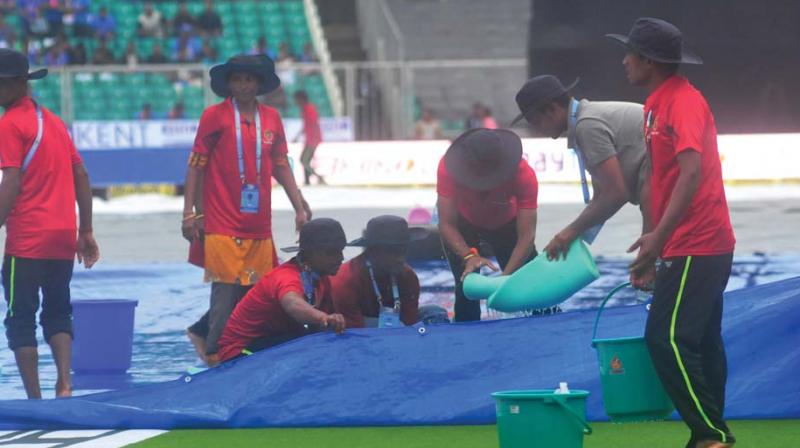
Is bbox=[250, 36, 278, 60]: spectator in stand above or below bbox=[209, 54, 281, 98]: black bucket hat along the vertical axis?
below

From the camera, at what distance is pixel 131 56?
31.0 metres

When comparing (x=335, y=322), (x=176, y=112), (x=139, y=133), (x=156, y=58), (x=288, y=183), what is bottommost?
(x=139, y=133)

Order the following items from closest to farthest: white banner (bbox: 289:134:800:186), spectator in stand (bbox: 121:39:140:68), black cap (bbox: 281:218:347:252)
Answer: black cap (bbox: 281:218:347:252), white banner (bbox: 289:134:800:186), spectator in stand (bbox: 121:39:140:68)

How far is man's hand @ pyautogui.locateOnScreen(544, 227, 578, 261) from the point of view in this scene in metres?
6.73

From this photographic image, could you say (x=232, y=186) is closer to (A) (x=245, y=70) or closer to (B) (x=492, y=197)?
(A) (x=245, y=70)

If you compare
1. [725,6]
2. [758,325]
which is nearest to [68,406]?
[758,325]

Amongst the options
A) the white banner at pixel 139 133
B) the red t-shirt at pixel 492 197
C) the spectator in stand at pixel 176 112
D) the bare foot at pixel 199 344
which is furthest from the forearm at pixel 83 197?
the spectator in stand at pixel 176 112

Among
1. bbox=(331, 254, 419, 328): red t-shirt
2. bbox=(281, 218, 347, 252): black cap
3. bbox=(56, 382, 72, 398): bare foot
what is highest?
bbox=(281, 218, 347, 252): black cap

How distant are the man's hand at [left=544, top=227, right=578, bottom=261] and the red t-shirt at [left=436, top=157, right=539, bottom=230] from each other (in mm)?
1363

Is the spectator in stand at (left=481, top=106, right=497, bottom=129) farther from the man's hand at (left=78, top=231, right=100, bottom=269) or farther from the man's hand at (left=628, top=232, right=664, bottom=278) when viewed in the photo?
the man's hand at (left=628, top=232, right=664, bottom=278)

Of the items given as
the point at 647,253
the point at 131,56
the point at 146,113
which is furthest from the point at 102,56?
the point at 647,253

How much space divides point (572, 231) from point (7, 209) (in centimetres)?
279

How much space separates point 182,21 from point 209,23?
1.91 ft

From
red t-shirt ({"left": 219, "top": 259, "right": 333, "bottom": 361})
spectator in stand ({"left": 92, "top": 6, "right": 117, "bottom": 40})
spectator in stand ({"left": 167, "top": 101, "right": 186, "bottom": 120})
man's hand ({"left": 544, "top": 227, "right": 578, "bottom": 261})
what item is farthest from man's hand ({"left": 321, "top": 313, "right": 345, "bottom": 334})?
spectator in stand ({"left": 92, "top": 6, "right": 117, "bottom": 40})
